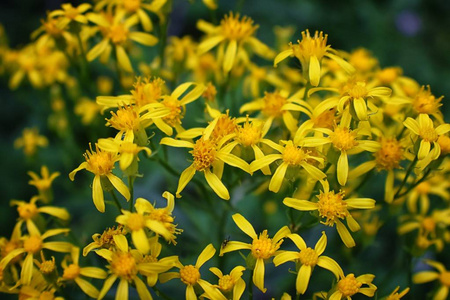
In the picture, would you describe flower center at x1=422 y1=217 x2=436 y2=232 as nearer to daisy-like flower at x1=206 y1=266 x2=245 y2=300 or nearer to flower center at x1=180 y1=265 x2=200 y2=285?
daisy-like flower at x1=206 y1=266 x2=245 y2=300

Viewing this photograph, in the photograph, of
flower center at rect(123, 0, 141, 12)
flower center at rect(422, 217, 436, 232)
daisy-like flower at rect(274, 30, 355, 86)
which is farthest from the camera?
flower center at rect(123, 0, 141, 12)

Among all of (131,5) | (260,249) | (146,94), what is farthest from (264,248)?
(131,5)

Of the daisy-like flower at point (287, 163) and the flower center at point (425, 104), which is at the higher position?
the flower center at point (425, 104)

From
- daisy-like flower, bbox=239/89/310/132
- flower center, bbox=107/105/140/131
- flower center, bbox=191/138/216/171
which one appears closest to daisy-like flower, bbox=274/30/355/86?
daisy-like flower, bbox=239/89/310/132

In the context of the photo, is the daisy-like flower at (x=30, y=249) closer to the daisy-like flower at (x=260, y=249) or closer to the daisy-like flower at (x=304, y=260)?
the daisy-like flower at (x=260, y=249)

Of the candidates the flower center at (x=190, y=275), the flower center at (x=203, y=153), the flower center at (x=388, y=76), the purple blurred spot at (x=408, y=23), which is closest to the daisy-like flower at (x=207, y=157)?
the flower center at (x=203, y=153)

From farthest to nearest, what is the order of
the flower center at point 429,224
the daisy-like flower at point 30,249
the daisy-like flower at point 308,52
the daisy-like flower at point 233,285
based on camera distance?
1. the flower center at point 429,224
2. the daisy-like flower at point 308,52
3. the daisy-like flower at point 30,249
4. the daisy-like flower at point 233,285

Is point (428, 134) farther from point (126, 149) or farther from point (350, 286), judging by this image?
point (126, 149)
